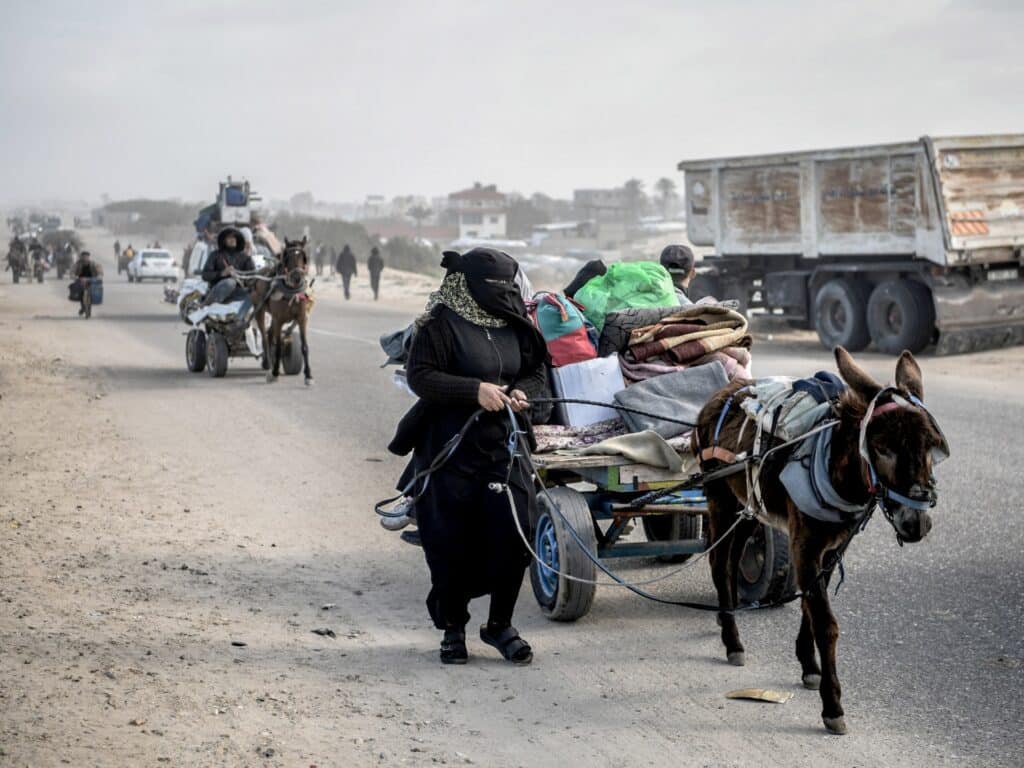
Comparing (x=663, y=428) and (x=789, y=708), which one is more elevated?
(x=663, y=428)

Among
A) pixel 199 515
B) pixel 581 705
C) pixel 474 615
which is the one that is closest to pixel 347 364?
pixel 199 515

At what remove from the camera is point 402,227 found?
177m

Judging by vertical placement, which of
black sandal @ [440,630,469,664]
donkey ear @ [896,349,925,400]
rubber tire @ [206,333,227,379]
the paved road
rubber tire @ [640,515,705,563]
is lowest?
the paved road

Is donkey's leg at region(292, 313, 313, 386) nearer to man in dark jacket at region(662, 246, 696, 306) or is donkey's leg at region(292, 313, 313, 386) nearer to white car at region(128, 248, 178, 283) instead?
man in dark jacket at region(662, 246, 696, 306)

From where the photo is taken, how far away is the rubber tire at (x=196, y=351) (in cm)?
1992

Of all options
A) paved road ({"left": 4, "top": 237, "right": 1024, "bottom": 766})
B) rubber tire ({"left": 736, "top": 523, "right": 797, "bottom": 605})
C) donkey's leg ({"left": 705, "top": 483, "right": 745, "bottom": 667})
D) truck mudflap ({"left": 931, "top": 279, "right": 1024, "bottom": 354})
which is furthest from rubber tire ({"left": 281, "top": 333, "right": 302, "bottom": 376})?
donkey's leg ({"left": 705, "top": 483, "right": 745, "bottom": 667})

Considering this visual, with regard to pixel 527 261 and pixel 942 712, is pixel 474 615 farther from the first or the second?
pixel 527 261

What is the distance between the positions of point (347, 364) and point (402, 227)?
516 feet

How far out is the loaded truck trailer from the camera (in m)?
21.8

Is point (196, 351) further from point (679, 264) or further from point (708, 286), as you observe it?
point (679, 264)

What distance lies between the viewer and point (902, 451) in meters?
5.16

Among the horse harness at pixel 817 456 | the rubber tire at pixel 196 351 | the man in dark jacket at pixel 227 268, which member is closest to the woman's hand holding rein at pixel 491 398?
the horse harness at pixel 817 456

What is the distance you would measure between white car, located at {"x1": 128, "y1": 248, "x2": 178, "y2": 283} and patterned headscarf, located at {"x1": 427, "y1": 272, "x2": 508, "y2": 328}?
54719 millimetres

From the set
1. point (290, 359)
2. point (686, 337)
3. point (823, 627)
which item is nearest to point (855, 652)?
point (823, 627)
